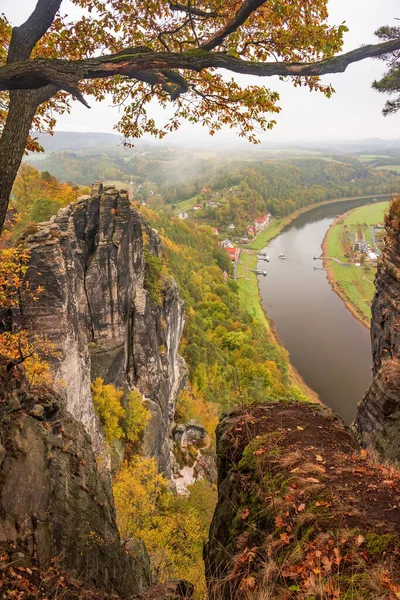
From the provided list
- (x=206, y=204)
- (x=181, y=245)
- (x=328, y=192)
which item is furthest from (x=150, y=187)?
(x=181, y=245)

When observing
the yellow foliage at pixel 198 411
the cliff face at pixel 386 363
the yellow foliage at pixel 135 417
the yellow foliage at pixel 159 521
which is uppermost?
the cliff face at pixel 386 363

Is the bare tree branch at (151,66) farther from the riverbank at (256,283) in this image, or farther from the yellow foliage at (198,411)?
the riverbank at (256,283)

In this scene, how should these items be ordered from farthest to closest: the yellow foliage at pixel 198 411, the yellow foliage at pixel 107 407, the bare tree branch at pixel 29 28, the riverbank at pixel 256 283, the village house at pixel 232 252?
the village house at pixel 232 252, the riverbank at pixel 256 283, the yellow foliage at pixel 198 411, the yellow foliage at pixel 107 407, the bare tree branch at pixel 29 28

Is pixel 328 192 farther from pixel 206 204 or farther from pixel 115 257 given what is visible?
pixel 115 257

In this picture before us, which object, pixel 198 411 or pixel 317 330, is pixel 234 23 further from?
pixel 317 330

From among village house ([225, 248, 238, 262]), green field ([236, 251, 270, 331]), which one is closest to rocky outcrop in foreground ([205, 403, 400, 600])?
green field ([236, 251, 270, 331])

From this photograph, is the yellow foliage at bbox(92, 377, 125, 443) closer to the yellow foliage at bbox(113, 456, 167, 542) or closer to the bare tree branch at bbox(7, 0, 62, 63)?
the yellow foliage at bbox(113, 456, 167, 542)

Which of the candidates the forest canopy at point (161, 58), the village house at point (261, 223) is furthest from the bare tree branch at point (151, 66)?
the village house at point (261, 223)
